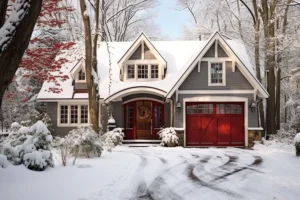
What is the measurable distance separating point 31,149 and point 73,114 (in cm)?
1318

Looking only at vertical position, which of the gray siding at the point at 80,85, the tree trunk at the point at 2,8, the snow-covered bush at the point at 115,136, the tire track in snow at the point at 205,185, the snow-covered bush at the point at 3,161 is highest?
the gray siding at the point at 80,85

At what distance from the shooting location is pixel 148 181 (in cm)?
841

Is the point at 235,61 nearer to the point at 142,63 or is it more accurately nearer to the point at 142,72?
the point at 142,63

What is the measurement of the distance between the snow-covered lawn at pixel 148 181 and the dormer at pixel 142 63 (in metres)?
10.8

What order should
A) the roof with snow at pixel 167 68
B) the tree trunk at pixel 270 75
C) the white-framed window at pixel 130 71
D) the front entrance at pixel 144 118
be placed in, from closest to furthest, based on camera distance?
the roof with snow at pixel 167 68 → the front entrance at pixel 144 118 → the white-framed window at pixel 130 71 → the tree trunk at pixel 270 75

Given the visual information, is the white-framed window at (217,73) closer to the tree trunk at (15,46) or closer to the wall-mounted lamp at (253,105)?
the wall-mounted lamp at (253,105)

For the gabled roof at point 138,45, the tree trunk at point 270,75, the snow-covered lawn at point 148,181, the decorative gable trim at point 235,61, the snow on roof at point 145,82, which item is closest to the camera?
the snow-covered lawn at point 148,181

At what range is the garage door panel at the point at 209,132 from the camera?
64.0 feet

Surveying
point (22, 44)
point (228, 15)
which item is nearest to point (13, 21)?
point (22, 44)

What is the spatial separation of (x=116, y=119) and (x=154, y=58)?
4.78 m

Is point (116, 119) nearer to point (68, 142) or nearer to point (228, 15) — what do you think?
point (68, 142)

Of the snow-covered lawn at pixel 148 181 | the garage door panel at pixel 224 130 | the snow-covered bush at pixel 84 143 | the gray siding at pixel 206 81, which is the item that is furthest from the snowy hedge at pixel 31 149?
the garage door panel at pixel 224 130

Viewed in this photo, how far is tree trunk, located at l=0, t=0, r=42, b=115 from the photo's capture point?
4.09 meters

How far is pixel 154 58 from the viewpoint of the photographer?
21.8 metres
